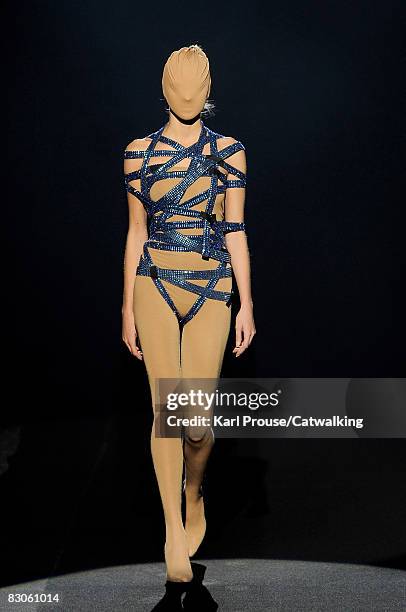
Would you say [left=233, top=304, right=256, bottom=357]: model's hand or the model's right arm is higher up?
the model's right arm

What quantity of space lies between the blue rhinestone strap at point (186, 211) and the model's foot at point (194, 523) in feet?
2.28

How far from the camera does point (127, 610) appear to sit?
375 cm

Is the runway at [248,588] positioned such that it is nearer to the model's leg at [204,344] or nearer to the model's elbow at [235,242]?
the model's leg at [204,344]

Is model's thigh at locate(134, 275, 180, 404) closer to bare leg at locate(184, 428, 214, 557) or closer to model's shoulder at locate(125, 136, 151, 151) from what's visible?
bare leg at locate(184, 428, 214, 557)

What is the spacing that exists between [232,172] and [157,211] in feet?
0.98

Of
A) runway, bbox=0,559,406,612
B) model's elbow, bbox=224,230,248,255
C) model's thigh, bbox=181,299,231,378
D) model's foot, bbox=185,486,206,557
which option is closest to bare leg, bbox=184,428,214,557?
model's foot, bbox=185,486,206,557

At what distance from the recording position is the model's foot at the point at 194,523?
4336 mm

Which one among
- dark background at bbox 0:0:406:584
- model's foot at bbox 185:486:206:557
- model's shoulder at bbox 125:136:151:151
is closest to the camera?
model's shoulder at bbox 125:136:151:151

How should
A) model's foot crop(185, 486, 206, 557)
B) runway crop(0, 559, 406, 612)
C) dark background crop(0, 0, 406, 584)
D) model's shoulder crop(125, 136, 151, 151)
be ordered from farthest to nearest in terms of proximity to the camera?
dark background crop(0, 0, 406, 584) < model's foot crop(185, 486, 206, 557) < model's shoulder crop(125, 136, 151, 151) < runway crop(0, 559, 406, 612)

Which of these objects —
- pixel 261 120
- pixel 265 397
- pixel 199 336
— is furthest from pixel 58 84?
pixel 199 336

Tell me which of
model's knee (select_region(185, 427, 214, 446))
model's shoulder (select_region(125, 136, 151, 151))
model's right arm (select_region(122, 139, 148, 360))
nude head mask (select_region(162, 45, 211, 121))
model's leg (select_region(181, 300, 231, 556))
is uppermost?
nude head mask (select_region(162, 45, 211, 121))

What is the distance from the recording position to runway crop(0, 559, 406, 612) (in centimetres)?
377

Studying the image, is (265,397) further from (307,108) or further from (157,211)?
(157,211)

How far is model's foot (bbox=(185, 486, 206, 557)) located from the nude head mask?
4.58 ft
